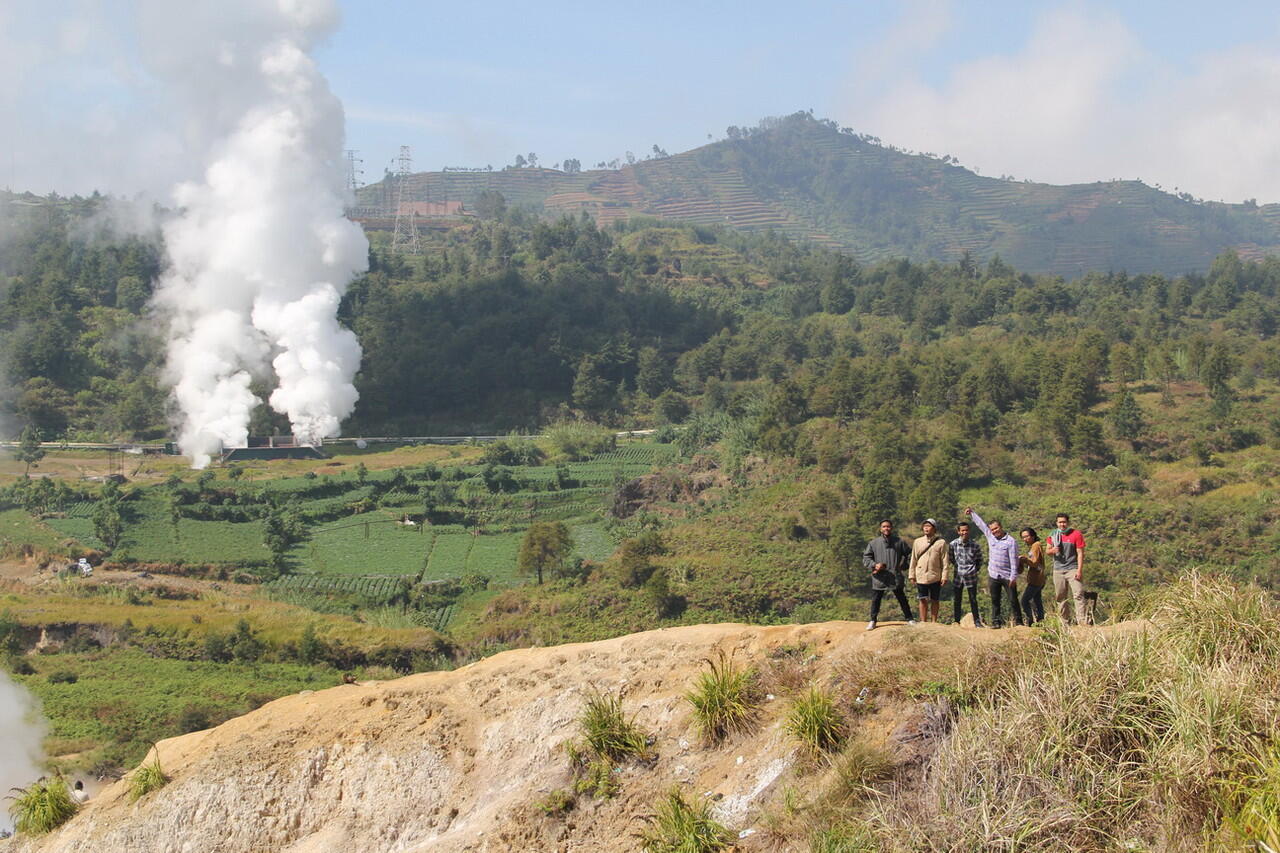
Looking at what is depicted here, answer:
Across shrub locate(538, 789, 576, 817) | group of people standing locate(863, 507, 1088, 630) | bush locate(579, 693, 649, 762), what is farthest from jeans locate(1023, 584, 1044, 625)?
shrub locate(538, 789, 576, 817)

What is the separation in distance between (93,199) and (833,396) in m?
60.6

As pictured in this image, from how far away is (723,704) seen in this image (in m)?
7.99

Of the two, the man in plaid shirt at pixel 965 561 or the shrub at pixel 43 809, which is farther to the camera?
the shrub at pixel 43 809

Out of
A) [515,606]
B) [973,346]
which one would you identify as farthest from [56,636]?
[973,346]

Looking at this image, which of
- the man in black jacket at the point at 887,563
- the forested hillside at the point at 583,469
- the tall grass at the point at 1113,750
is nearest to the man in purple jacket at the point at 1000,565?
the man in black jacket at the point at 887,563

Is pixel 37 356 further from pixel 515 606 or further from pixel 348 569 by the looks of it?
pixel 515 606

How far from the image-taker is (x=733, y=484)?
38125 millimetres

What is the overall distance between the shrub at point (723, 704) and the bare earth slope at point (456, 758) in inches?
4.9

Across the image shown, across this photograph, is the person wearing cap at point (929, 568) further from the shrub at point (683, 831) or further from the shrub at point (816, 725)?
the shrub at point (683, 831)

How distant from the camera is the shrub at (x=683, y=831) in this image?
6.78 m

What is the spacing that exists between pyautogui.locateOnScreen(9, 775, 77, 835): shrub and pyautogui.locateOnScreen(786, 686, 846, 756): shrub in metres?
7.38

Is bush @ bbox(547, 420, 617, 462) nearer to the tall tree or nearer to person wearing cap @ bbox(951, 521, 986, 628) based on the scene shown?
the tall tree

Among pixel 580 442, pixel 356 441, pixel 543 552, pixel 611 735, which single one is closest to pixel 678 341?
pixel 580 442

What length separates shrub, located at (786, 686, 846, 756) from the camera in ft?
23.7
